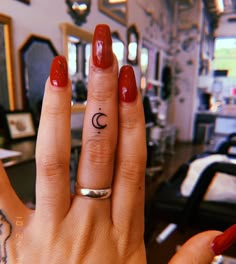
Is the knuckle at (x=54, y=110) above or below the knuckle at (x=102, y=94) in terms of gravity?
below

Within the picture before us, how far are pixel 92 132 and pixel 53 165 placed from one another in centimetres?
8

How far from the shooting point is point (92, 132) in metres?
0.34

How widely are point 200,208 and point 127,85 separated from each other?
0.87 m

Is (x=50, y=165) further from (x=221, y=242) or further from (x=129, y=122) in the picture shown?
(x=221, y=242)

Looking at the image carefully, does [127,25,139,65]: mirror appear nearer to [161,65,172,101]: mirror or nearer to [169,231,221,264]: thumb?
[169,231,221,264]: thumb

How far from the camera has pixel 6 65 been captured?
1.03m

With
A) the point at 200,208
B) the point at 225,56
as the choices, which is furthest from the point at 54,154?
the point at 225,56

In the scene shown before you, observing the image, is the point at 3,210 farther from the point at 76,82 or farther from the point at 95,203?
the point at 76,82

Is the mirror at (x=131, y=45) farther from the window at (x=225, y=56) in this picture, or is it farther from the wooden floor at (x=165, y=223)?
the window at (x=225, y=56)

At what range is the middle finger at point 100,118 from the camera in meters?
0.30

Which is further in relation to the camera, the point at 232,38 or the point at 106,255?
the point at 232,38

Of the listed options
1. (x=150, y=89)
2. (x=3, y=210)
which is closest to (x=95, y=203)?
(x=3, y=210)

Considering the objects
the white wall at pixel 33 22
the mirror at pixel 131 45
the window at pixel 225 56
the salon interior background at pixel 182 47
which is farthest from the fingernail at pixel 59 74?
the window at pixel 225 56

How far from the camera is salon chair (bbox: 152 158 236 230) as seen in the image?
931 mm
